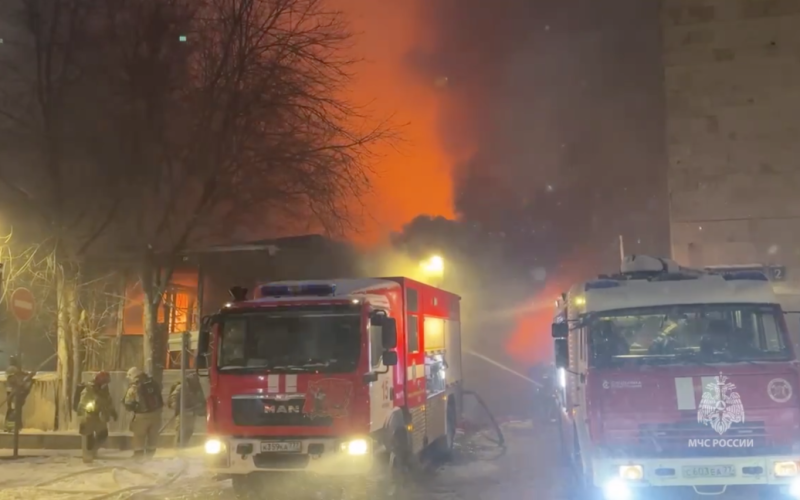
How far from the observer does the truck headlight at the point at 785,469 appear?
634cm

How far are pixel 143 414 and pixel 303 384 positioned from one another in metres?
5.41

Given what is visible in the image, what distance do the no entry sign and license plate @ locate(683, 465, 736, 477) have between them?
10.2 metres

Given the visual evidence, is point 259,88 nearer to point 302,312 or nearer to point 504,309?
point 302,312

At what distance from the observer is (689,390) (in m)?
6.61

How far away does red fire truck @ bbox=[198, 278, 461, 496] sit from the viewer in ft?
26.3

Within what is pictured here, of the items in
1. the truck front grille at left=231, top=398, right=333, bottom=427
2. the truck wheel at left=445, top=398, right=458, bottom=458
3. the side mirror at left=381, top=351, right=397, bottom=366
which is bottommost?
the truck wheel at left=445, top=398, right=458, bottom=458

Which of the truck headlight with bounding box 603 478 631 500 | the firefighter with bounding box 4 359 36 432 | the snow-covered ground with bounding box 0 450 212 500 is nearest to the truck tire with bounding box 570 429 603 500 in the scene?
the truck headlight with bounding box 603 478 631 500

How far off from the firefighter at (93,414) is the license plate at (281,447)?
5.19 m

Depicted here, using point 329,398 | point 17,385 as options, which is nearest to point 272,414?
point 329,398

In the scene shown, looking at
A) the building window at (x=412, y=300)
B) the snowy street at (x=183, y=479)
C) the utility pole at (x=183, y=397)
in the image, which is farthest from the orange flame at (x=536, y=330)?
the building window at (x=412, y=300)

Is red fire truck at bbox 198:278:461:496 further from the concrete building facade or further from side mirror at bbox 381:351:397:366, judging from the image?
the concrete building facade

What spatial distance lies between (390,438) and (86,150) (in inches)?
373

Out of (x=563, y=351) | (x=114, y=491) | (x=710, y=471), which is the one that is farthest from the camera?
(x=114, y=491)

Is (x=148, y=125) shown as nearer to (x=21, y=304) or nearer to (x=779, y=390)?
(x=21, y=304)
